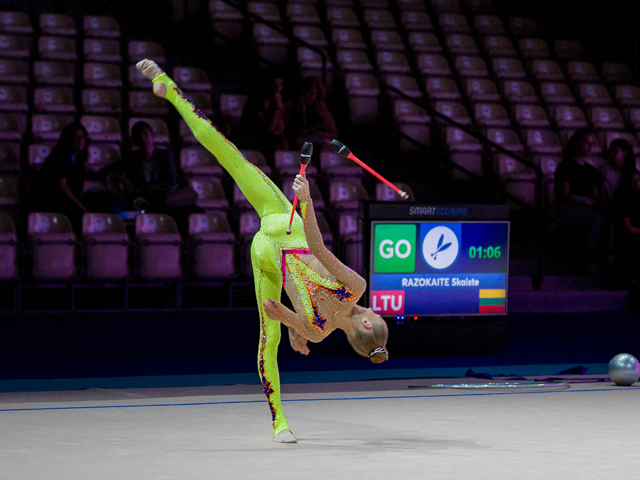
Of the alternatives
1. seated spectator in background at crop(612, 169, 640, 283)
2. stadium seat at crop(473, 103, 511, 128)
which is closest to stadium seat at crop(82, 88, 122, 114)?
stadium seat at crop(473, 103, 511, 128)

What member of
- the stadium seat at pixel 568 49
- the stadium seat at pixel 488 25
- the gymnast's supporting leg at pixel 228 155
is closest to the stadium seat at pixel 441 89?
the stadium seat at pixel 488 25

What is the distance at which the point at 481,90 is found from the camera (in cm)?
1325

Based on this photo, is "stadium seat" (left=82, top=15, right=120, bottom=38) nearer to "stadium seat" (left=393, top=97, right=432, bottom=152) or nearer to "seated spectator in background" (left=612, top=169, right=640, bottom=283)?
"stadium seat" (left=393, top=97, right=432, bottom=152)

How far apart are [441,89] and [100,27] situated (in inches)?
173

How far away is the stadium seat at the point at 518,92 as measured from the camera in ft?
43.7

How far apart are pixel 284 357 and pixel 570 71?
25.6ft

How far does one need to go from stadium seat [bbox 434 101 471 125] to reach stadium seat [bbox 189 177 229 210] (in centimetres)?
322

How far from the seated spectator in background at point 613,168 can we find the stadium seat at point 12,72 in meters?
6.79

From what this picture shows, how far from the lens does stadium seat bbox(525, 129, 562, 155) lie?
1246 centimetres

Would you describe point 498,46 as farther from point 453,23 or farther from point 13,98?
point 13,98

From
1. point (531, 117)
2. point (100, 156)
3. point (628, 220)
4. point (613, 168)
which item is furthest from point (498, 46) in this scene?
point (100, 156)

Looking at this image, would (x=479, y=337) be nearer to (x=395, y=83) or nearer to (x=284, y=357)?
(x=284, y=357)

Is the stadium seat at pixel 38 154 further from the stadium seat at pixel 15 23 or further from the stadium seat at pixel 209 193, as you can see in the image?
the stadium seat at pixel 15 23

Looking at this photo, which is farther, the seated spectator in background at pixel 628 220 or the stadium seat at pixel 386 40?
the stadium seat at pixel 386 40
